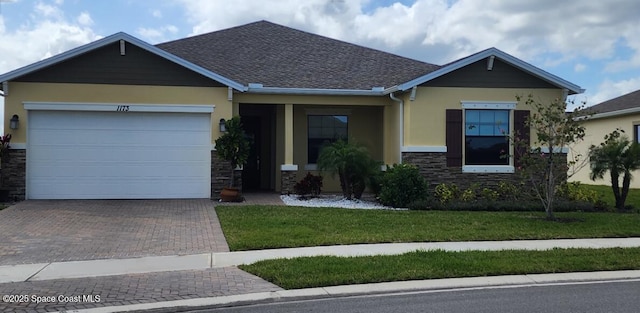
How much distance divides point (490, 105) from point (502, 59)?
4.68 feet

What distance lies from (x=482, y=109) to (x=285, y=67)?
6826mm

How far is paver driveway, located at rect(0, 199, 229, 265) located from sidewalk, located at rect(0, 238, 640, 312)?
65 centimetres

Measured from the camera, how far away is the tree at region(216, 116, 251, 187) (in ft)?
51.9

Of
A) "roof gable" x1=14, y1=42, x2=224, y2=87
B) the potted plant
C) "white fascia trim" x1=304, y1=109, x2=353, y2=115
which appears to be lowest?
the potted plant

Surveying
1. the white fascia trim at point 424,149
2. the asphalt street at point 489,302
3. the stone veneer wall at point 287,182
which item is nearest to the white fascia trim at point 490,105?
the white fascia trim at point 424,149

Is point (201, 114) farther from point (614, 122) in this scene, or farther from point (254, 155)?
point (614, 122)

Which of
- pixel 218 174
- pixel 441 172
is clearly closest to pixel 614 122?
pixel 441 172

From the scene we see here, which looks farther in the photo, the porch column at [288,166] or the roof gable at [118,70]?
the porch column at [288,166]

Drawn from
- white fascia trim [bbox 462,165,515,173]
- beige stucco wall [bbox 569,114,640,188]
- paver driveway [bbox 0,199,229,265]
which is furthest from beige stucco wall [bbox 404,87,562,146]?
beige stucco wall [bbox 569,114,640,188]

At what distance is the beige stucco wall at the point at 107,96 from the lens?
15.7 metres

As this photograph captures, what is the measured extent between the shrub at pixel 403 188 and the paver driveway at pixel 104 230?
16.0ft

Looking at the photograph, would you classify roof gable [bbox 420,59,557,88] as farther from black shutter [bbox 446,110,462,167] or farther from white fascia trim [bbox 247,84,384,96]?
white fascia trim [bbox 247,84,384,96]

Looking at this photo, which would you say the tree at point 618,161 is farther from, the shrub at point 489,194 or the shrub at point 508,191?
the shrub at point 489,194

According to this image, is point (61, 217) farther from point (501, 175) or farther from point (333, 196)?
point (501, 175)
